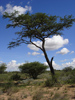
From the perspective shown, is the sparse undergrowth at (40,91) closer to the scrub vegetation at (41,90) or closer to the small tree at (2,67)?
the scrub vegetation at (41,90)

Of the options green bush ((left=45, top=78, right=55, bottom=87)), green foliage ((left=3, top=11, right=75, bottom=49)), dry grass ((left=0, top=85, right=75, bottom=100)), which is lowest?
dry grass ((left=0, top=85, right=75, bottom=100))

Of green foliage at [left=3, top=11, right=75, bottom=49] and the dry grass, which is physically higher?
green foliage at [left=3, top=11, right=75, bottom=49]

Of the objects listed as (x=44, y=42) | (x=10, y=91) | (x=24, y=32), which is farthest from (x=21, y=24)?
(x=10, y=91)

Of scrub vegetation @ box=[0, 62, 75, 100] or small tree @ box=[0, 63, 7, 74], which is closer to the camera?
scrub vegetation @ box=[0, 62, 75, 100]

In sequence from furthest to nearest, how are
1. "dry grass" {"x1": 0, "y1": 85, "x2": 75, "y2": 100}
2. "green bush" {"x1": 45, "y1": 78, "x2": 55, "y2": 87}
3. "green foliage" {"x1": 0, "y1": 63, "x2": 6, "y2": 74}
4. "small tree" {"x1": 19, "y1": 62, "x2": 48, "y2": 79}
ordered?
"green foliage" {"x1": 0, "y1": 63, "x2": 6, "y2": 74} → "small tree" {"x1": 19, "y1": 62, "x2": 48, "y2": 79} → "green bush" {"x1": 45, "y1": 78, "x2": 55, "y2": 87} → "dry grass" {"x1": 0, "y1": 85, "x2": 75, "y2": 100}

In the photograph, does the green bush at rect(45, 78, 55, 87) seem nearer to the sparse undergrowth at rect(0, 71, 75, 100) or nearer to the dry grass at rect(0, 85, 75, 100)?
the sparse undergrowth at rect(0, 71, 75, 100)

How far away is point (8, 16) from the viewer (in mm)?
15227

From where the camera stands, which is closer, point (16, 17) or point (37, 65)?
point (16, 17)

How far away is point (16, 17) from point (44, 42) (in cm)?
446

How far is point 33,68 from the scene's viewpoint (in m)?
20.1

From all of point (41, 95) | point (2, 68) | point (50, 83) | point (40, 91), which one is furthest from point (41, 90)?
point (2, 68)

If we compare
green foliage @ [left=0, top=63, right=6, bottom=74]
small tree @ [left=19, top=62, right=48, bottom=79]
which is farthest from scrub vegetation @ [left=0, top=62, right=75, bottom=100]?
green foliage @ [left=0, top=63, right=6, bottom=74]

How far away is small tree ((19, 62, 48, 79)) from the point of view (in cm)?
2033

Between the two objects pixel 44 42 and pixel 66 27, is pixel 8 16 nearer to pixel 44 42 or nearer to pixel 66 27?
pixel 44 42
